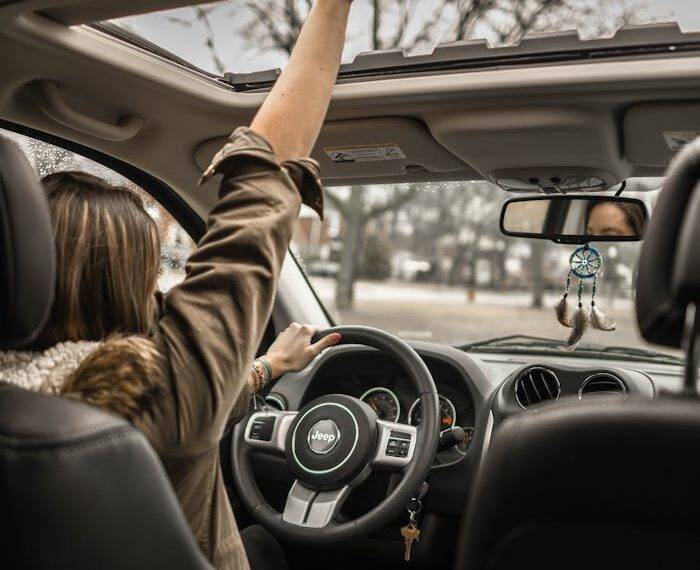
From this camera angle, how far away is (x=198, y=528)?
1.47m

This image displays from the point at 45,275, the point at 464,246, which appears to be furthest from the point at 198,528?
the point at 464,246

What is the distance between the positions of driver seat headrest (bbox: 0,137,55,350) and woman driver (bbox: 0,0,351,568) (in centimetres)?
12

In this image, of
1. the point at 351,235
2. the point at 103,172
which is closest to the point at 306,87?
the point at 103,172

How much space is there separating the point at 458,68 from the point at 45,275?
1.39 metres

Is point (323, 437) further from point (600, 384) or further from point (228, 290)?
point (228, 290)

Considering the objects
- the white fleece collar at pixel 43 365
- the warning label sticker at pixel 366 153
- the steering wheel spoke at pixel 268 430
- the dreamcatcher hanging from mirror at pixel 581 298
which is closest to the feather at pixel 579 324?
the dreamcatcher hanging from mirror at pixel 581 298

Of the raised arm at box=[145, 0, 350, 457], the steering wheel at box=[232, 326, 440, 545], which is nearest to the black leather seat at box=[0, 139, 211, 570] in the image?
the raised arm at box=[145, 0, 350, 457]

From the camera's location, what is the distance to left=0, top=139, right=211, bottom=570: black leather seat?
108 cm

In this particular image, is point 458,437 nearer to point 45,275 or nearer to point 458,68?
point 458,68

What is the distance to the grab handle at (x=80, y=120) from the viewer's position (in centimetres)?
238

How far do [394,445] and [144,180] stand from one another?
146 centimetres

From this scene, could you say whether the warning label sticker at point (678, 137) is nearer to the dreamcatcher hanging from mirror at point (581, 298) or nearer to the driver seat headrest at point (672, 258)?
the dreamcatcher hanging from mirror at point (581, 298)

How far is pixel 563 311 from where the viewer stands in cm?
273

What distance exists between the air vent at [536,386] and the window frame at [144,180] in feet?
4.58
